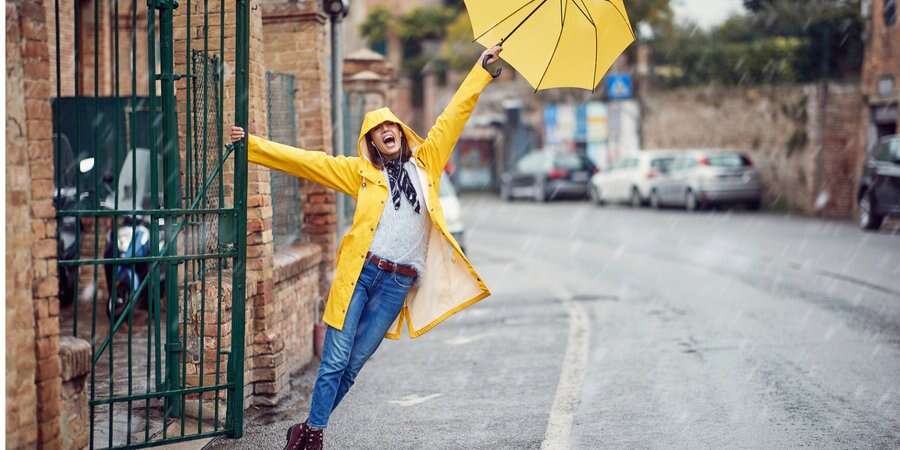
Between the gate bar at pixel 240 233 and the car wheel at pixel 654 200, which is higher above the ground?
the gate bar at pixel 240 233

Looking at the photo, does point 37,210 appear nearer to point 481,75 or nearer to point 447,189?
point 481,75

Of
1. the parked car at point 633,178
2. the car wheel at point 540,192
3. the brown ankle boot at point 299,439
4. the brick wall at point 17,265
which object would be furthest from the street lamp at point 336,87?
the car wheel at point 540,192

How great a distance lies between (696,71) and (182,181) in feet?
105

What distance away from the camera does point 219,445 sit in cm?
639

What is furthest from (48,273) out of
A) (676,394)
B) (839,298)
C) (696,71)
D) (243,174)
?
(696,71)

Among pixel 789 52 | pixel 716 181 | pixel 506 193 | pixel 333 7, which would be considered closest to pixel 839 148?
pixel 716 181

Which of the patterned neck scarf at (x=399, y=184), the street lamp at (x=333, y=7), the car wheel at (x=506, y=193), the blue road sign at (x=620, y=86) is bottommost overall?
the car wheel at (x=506, y=193)

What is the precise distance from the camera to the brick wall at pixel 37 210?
15.8 feet

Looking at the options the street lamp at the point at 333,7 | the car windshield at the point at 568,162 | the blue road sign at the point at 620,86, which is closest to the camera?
the street lamp at the point at 333,7

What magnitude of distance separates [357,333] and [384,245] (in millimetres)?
492

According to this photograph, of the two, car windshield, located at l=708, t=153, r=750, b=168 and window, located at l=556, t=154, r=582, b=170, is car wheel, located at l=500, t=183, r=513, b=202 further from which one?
car windshield, located at l=708, t=153, r=750, b=168

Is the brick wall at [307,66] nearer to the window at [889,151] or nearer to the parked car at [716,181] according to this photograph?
the window at [889,151]

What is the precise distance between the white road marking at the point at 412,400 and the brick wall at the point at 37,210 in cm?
281

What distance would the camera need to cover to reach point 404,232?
19.8ft
